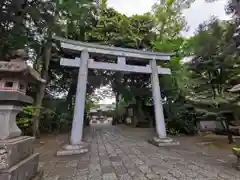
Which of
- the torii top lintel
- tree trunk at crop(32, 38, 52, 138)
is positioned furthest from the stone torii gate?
tree trunk at crop(32, 38, 52, 138)

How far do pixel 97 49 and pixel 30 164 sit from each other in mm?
4618

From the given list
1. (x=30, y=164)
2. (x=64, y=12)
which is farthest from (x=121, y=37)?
(x=30, y=164)

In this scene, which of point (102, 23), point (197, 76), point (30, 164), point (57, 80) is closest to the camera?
point (30, 164)

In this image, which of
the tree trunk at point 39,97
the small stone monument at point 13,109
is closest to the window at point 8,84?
the small stone monument at point 13,109

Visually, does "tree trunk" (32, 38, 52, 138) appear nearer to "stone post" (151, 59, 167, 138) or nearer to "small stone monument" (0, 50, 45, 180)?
"stone post" (151, 59, 167, 138)

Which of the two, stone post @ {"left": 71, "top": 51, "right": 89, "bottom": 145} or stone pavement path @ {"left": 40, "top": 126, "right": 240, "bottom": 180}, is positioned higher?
stone post @ {"left": 71, "top": 51, "right": 89, "bottom": 145}

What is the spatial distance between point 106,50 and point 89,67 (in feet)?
3.16

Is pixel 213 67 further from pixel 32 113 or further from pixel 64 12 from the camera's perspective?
pixel 32 113

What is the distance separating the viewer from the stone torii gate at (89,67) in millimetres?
5410

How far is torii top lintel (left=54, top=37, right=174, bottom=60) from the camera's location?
19.9 ft

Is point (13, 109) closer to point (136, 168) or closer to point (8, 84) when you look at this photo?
point (8, 84)

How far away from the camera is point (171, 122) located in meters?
9.85

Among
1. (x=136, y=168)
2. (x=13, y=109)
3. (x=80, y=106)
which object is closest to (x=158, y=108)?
(x=80, y=106)

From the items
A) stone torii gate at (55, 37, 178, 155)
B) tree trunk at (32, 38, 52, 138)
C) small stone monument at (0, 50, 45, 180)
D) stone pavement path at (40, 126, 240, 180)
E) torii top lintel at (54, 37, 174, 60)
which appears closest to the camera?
small stone monument at (0, 50, 45, 180)
